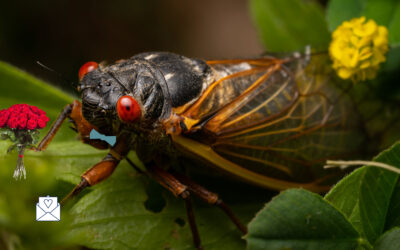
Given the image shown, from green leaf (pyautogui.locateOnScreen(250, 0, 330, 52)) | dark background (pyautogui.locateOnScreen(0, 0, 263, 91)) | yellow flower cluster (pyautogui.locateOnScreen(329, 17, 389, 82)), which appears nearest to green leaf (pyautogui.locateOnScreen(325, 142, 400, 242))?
yellow flower cluster (pyautogui.locateOnScreen(329, 17, 389, 82))

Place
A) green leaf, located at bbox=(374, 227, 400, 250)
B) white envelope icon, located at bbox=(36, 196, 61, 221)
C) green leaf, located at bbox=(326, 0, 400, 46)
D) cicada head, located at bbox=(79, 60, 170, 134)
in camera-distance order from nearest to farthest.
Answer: white envelope icon, located at bbox=(36, 196, 61, 221)
green leaf, located at bbox=(374, 227, 400, 250)
cicada head, located at bbox=(79, 60, 170, 134)
green leaf, located at bbox=(326, 0, 400, 46)

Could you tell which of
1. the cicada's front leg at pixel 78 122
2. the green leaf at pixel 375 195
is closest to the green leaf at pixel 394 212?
the green leaf at pixel 375 195

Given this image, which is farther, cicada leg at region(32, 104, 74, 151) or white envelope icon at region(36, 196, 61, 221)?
cicada leg at region(32, 104, 74, 151)

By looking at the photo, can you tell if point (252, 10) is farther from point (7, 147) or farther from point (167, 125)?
point (7, 147)


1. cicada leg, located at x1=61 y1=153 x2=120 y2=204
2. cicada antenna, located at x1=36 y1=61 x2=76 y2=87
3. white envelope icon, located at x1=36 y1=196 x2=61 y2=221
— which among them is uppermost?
cicada antenna, located at x1=36 y1=61 x2=76 y2=87

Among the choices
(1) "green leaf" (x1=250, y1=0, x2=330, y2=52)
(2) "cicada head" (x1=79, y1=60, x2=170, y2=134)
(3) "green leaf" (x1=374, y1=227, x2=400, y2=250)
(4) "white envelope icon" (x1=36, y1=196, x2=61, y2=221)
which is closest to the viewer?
(4) "white envelope icon" (x1=36, y1=196, x2=61, y2=221)

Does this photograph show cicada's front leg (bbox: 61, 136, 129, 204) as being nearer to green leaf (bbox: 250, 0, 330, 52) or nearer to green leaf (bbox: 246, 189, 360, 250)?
green leaf (bbox: 246, 189, 360, 250)

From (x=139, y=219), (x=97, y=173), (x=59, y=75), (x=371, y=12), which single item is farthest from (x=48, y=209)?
(x=371, y=12)
